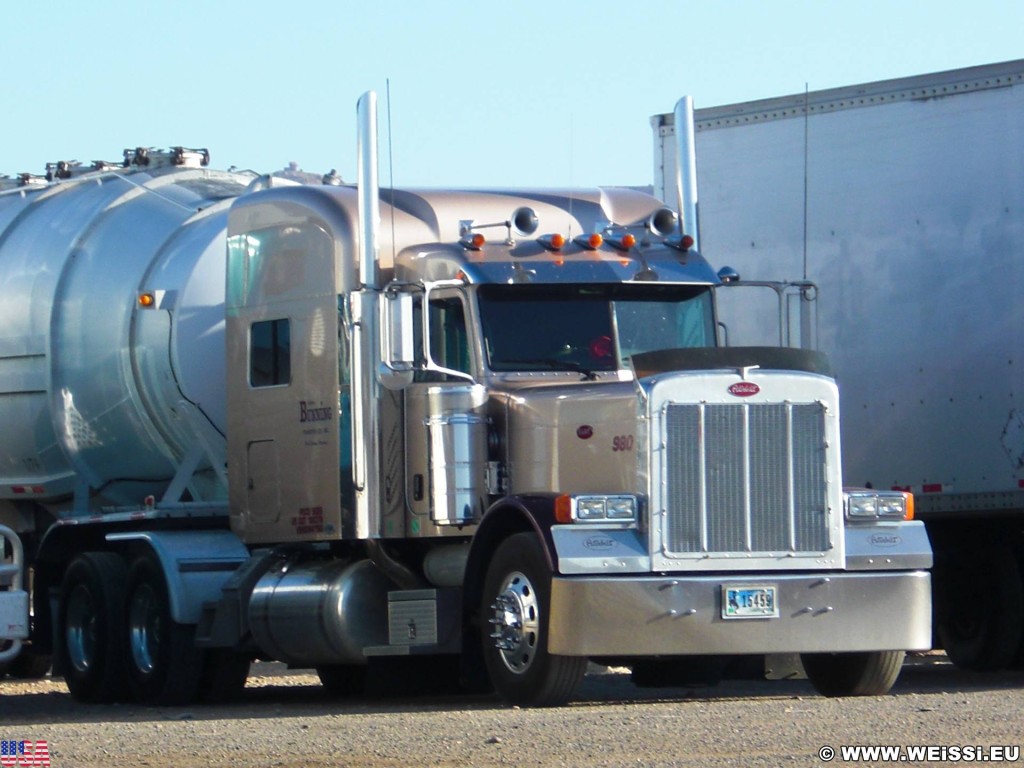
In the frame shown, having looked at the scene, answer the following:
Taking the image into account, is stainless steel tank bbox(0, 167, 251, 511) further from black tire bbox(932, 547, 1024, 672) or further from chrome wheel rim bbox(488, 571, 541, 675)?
black tire bbox(932, 547, 1024, 672)

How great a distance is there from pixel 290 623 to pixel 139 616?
61.8 inches

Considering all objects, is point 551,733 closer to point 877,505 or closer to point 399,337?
point 877,505

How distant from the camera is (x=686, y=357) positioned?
12211 millimetres

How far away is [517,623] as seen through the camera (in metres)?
12.3

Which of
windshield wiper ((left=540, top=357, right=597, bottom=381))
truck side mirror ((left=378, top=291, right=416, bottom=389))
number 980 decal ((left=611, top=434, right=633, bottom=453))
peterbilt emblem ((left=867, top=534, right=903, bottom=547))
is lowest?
peterbilt emblem ((left=867, top=534, right=903, bottom=547))

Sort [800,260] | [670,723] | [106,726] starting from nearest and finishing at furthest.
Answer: [670,723], [106,726], [800,260]

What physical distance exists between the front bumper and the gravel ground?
34 centimetres

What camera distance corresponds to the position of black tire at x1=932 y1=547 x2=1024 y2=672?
633 inches

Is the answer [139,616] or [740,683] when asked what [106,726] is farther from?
[740,683]

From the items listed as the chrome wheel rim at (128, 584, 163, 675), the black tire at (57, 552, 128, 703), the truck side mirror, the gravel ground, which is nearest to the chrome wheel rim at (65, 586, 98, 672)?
the black tire at (57, 552, 128, 703)

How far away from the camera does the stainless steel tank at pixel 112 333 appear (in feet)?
50.8

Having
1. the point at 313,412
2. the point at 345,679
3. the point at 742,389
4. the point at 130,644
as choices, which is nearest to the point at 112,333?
the point at 130,644

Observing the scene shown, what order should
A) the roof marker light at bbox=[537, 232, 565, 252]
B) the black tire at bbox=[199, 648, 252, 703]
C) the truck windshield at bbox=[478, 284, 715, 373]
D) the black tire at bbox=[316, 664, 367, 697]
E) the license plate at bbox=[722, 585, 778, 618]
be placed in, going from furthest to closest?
1. the black tire at bbox=[316, 664, 367, 697]
2. the black tire at bbox=[199, 648, 252, 703]
3. the roof marker light at bbox=[537, 232, 565, 252]
4. the truck windshield at bbox=[478, 284, 715, 373]
5. the license plate at bbox=[722, 585, 778, 618]

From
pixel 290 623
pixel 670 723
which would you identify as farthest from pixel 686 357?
pixel 290 623
